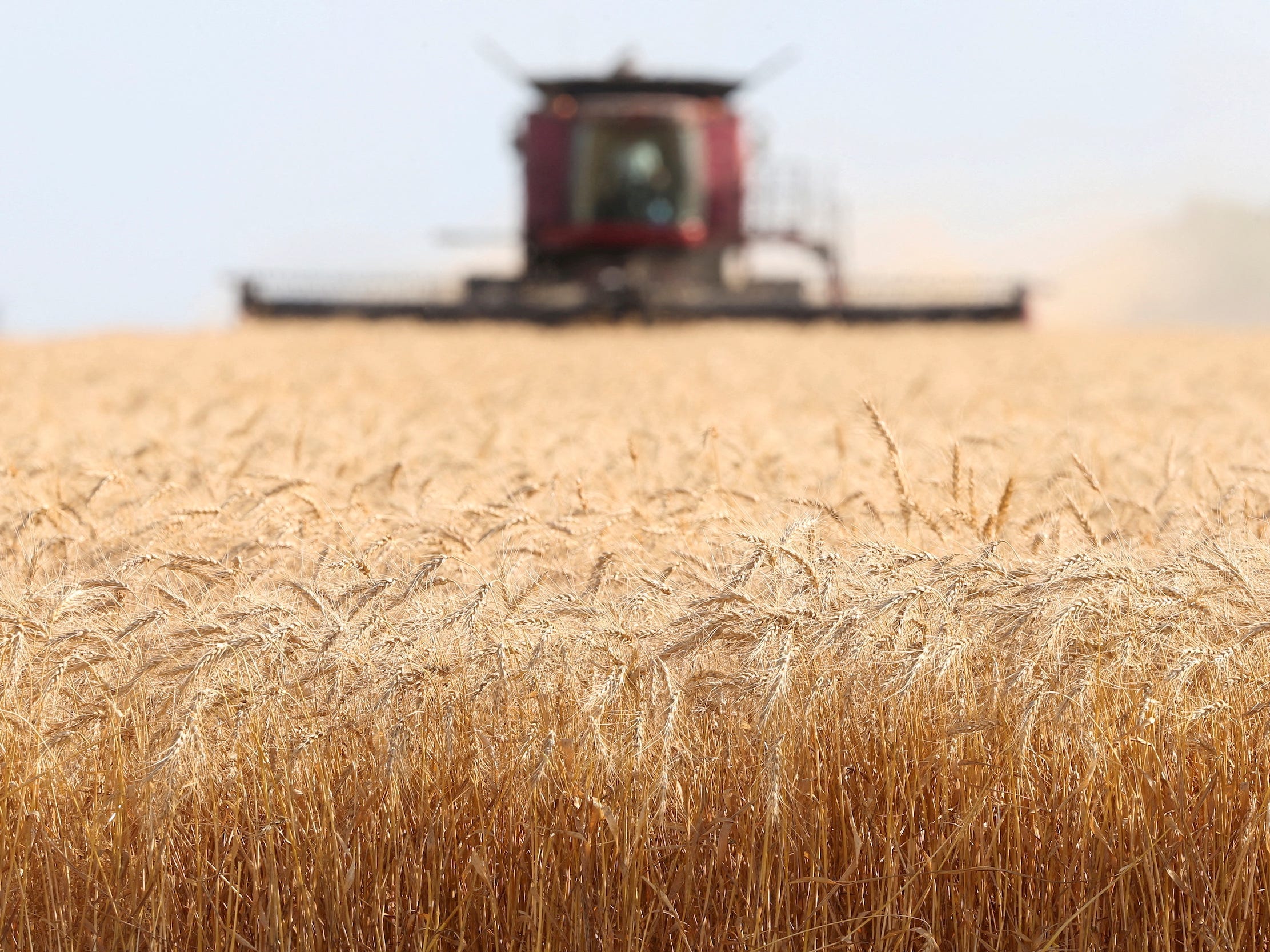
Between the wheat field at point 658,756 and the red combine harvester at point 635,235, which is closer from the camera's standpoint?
the wheat field at point 658,756

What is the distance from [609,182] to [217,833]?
13.7 m

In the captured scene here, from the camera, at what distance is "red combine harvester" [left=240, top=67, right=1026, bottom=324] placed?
15172 mm

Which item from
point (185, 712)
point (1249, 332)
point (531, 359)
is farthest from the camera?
point (1249, 332)

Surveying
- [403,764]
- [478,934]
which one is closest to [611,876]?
[478,934]

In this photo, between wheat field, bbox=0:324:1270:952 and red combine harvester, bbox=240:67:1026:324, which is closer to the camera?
wheat field, bbox=0:324:1270:952

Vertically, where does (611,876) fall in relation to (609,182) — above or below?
below

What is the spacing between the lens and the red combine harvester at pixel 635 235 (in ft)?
49.8

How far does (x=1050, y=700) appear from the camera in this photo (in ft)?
8.07

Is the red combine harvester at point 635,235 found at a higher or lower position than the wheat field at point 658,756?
higher

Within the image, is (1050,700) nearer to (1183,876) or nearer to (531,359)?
(1183,876)

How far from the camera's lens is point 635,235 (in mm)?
15234

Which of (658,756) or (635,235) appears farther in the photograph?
(635,235)

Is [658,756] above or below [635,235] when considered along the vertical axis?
below

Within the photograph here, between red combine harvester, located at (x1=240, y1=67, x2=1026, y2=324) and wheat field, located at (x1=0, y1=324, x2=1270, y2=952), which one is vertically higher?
red combine harvester, located at (x1=240, y1=67, x2=1026, y2=324)
